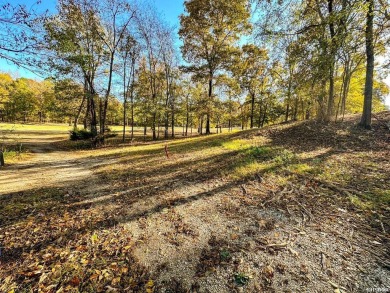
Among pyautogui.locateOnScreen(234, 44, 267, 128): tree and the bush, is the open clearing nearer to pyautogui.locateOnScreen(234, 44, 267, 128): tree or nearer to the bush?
the bush

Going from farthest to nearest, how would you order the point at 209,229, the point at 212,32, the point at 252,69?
1. the point at 252,69
2. the point at 212,32
3. the point at 209,229

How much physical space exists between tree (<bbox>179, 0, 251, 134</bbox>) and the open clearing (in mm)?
12830

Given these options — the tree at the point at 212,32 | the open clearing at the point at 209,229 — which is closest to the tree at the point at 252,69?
the tree at the point at 212,32

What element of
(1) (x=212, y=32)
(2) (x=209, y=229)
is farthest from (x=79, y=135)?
(2) (x=209, y=229)

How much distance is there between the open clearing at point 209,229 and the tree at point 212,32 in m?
12.8

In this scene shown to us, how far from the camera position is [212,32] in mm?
16000


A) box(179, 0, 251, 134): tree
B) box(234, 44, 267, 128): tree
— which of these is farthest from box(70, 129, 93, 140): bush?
box(234, 44, 267, 128): tree

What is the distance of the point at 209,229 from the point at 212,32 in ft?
55.8

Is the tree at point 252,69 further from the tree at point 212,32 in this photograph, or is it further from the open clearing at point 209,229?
the open clearing at point 209,229

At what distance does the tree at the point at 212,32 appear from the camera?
15.1 metres

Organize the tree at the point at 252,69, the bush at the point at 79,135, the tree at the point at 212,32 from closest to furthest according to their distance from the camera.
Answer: the tree at the point at 212,32 → the bush at the point at 79,135 → the tree at the point at 252,69

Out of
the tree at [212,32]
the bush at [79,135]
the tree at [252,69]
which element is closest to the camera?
the tree at [212,32]

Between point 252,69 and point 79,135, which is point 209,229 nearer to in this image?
point 79,135

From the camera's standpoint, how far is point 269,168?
552 cm
